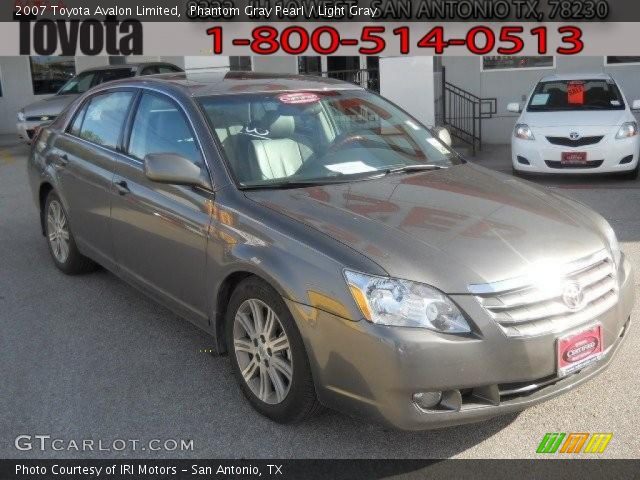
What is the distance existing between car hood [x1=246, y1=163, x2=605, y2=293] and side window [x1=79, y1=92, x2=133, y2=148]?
160 cm

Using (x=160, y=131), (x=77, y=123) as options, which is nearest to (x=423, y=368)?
(x=160, y=131)

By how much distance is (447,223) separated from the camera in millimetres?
3479

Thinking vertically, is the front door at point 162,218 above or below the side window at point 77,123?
below

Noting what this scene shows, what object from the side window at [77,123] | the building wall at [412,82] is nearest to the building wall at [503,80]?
the building wall at [412,82]

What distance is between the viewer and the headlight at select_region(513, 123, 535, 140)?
10062 millimetres

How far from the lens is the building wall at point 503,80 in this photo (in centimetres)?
1423

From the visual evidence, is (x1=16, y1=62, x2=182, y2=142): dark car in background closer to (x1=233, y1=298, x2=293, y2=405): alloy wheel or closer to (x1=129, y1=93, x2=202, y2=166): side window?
(x1=129, y1=93, x2=202, y2=166): side window

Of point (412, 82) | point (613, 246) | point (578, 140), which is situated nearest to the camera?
point (613, 246)

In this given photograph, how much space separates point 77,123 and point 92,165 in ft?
2.29

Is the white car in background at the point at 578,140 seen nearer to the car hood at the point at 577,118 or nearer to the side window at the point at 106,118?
the car hood at the point at 577,118

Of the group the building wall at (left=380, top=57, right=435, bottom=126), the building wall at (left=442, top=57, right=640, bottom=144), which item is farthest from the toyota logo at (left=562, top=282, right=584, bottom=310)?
the building wall at (left=442, top=57, right=640, bottom=144)
